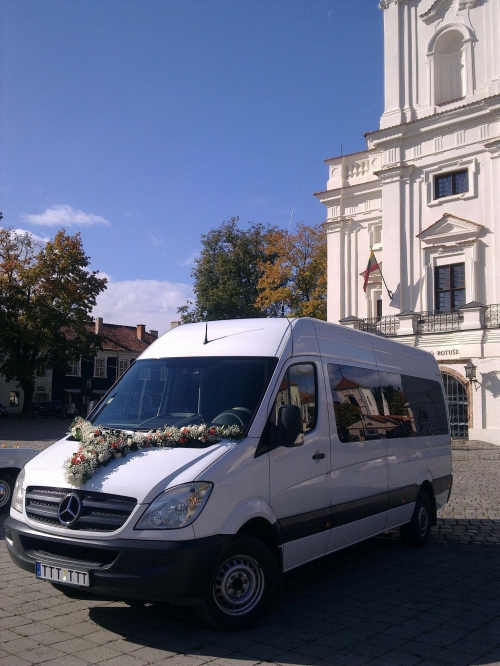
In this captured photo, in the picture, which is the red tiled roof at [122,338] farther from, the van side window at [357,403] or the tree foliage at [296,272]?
the van side window at [357,403]

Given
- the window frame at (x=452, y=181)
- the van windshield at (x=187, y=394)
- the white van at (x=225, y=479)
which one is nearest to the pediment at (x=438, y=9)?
the window frame at (x=452, y=181)

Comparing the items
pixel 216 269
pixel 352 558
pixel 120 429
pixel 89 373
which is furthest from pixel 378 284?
pixel 89 373

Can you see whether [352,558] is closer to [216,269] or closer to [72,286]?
[72,286]

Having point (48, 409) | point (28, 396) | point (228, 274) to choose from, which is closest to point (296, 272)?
point (228, 274)

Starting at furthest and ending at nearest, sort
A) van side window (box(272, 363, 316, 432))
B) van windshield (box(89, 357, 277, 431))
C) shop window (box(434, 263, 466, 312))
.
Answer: shop window (box(434, 263, 466, 312)) → van side window (box(272, 363, 316, 432)) → van windshield (box(89, 357, 277, 431))

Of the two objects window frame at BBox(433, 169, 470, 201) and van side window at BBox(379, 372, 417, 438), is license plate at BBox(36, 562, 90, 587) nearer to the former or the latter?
van side window at BBox(379, 372, 417, 438)

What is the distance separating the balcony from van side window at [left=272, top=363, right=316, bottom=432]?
78.1ft

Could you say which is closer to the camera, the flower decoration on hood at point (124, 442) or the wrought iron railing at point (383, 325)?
the flower decoration on hood at point (124, 442)

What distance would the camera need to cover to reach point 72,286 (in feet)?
158

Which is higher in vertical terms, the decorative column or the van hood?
the decorative column

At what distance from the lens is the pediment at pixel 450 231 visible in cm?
3038

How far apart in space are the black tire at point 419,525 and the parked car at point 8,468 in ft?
19.1

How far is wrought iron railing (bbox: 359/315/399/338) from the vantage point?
105ft

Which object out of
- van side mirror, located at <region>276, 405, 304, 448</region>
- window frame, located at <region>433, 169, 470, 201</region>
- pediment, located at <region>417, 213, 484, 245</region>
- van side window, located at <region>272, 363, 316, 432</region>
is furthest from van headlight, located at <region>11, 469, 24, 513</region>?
window frame, located at <region>433, 169, 470, 201</region>
